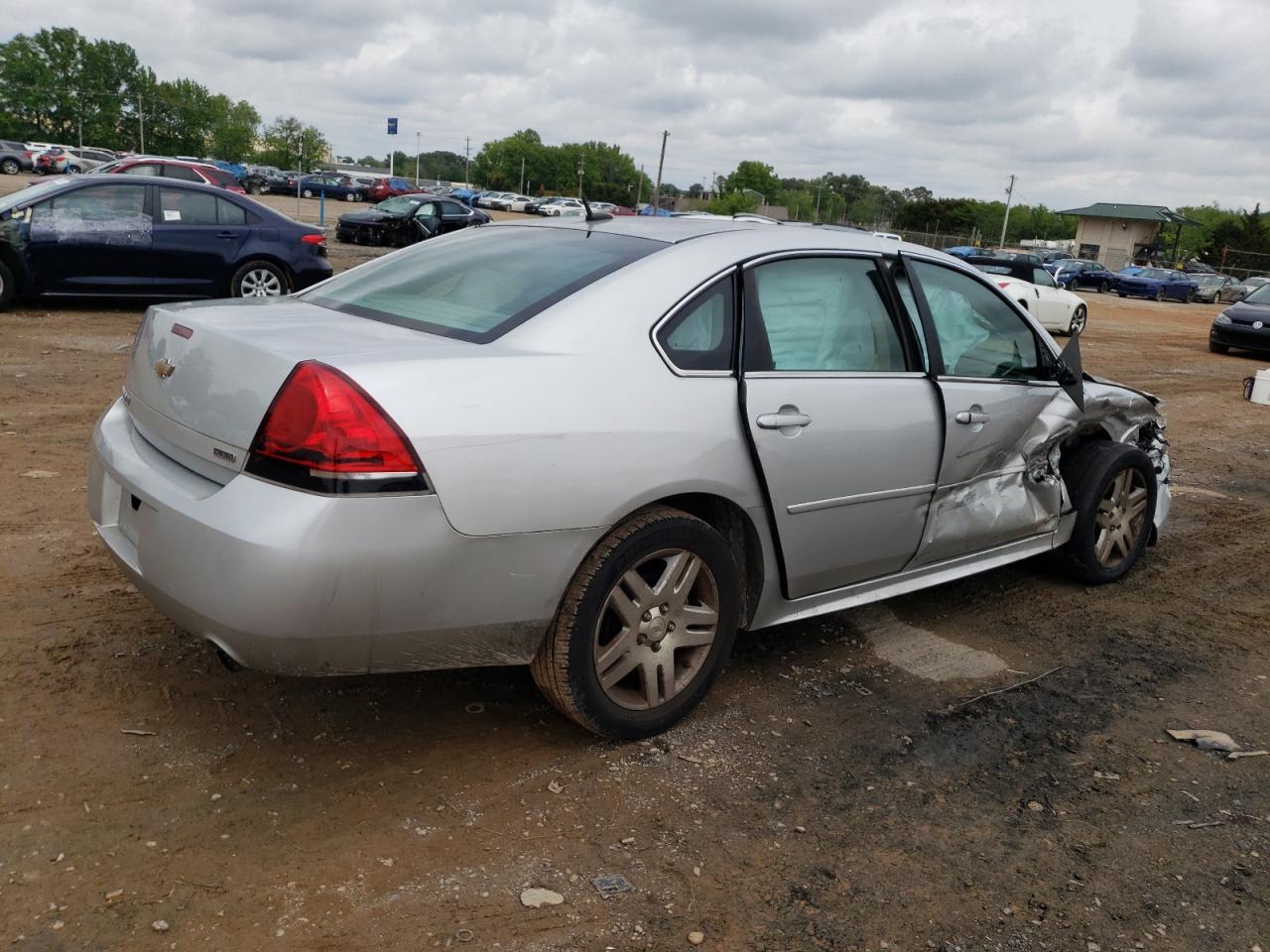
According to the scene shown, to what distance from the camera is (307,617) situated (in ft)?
8.59

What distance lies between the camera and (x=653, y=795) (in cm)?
307

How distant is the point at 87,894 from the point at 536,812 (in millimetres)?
1102

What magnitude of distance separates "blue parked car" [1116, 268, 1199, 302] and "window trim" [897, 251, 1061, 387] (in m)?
40.5

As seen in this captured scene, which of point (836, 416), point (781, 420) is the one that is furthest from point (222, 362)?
point (836, 416)

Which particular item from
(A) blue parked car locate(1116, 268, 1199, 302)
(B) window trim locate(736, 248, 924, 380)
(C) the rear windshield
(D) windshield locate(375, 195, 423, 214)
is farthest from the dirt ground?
(A) blue parked car locate(1116, 268, 1199, 302)

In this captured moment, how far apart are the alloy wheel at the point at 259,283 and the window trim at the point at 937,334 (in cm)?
910

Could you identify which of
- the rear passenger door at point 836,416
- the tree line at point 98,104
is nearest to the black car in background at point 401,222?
the rear passenger door at point 836,416

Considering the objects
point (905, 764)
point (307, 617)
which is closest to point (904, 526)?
point (905, 764)

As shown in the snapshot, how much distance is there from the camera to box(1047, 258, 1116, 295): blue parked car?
41803 millimetres

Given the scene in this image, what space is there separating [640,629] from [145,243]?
32.5 ft

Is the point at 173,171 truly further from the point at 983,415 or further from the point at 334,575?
the point at 334,575

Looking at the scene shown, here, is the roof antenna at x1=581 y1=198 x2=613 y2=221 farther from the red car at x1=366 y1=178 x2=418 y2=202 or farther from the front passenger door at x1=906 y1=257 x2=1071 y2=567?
the red car at x1=366 y1=178 x2=418 y2=202

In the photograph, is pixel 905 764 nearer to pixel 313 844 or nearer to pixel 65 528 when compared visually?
pixel 313 844

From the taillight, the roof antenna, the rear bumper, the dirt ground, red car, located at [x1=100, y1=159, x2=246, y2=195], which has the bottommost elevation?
the dirt ground
